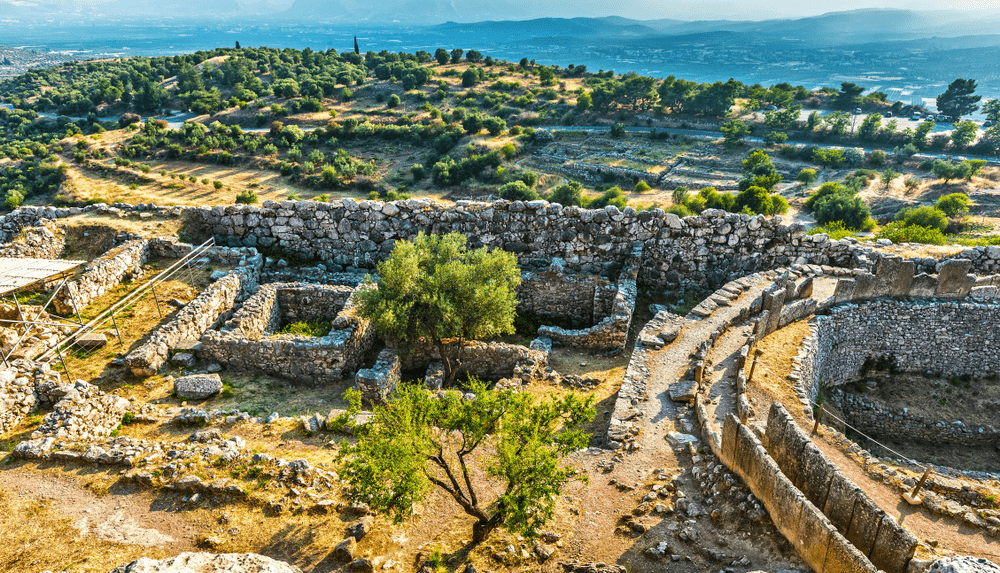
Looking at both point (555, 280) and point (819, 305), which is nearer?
point (819, 305)

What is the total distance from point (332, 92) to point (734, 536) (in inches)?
3902

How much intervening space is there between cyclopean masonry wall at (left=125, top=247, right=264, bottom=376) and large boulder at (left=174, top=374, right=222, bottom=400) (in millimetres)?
1076

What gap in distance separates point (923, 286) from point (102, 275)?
23.6 m

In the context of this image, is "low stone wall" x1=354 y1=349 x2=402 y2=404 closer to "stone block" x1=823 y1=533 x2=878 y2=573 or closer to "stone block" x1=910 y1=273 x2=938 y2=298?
"stone block" x1=823 y1=533 x2=878 y2=573

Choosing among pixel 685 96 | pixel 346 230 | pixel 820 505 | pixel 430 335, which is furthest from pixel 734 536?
pixel 685 96

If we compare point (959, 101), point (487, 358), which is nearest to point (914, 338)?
point (487, 358)

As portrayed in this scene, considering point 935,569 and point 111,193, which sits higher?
point 935,569

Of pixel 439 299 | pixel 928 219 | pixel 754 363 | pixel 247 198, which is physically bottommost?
pixel 247 198

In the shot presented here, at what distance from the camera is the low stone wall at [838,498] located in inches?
265

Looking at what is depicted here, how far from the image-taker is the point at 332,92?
94.5 m

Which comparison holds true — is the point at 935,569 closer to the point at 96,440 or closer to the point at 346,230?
the point at 96,440

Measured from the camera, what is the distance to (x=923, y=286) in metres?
16.0

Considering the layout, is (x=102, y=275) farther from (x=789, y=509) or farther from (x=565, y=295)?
(x=789, y=509)

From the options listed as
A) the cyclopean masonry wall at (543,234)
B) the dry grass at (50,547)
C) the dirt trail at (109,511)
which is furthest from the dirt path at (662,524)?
the cyclopean masonry wall at (543,234)
